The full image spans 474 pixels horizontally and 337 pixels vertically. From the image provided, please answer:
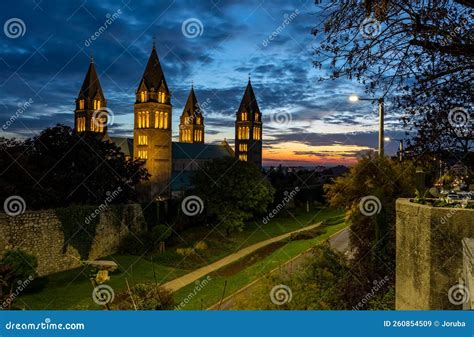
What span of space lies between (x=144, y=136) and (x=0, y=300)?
54.4m

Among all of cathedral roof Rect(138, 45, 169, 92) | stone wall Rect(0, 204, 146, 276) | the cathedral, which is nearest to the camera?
stone wall Rect(0, 204, 146, 276)

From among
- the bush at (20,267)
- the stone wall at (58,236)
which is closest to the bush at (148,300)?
the stone wall at (58,236)

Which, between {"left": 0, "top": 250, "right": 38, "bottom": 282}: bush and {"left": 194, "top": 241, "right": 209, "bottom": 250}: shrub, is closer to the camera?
{"left": 0, "top": 250, "right": 38, "bottom": 282}: bush

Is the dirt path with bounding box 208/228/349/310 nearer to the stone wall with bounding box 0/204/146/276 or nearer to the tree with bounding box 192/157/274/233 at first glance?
the stone wall with bounding box 0/204/146/276

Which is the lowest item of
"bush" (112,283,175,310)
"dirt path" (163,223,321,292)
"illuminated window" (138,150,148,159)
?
"dirt path" (163,223,321,292)

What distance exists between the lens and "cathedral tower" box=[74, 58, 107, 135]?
7069 cm

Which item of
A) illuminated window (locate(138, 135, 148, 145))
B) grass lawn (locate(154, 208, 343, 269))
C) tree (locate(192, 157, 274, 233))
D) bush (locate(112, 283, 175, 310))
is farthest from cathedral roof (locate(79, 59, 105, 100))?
bush (locate(112, 283, 175, 310))

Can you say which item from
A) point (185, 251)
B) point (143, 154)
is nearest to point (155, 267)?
point (185, 251)

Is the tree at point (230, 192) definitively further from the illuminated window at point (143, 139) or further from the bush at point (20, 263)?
the illuminated window at point (143, 139)

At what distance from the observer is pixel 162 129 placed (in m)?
63.4

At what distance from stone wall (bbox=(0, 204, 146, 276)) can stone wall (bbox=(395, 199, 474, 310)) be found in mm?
11635

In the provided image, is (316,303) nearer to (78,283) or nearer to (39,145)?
(78,283)

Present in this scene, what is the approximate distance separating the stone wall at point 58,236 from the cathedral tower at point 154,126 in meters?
35.5

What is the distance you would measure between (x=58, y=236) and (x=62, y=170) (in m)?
8.65
